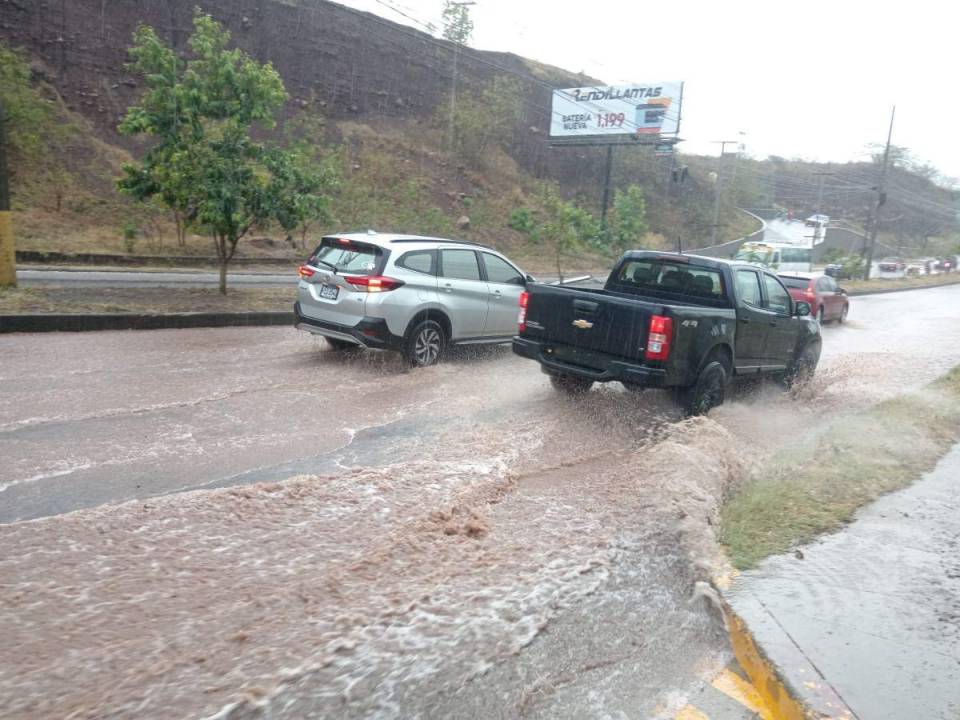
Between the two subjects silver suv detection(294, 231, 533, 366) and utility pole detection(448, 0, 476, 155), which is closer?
silver suv detection(294, 231, 533, 366)

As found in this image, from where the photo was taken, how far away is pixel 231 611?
3.90 meters

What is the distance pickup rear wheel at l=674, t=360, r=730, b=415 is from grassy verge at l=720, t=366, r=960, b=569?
1.11m

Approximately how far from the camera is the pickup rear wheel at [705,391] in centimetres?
806

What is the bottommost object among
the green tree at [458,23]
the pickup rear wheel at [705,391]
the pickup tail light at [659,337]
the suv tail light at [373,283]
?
the pickup rear wheel at [705,391]

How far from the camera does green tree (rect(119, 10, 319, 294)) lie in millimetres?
13945

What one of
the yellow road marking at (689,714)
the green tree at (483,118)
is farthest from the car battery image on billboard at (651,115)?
the yellow road marking at (689,714)

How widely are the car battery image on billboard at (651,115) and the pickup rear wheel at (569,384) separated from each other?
37396mm

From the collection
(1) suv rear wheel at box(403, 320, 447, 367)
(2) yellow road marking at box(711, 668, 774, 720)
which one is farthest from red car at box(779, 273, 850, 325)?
(2) yellow road marking at box(711, 668, 774, 720)

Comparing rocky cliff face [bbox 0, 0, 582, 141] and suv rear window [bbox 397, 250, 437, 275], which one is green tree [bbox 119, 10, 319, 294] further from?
rocky cliff face [bbox 0, 0, 582, 141]

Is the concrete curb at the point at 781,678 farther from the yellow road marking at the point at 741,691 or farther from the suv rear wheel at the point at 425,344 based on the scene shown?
the suv rear wheel at the point at 425,344

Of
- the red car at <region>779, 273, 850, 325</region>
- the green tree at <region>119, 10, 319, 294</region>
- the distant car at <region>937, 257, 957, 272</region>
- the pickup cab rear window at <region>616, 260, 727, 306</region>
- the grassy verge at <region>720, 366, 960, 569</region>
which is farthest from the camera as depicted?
the distant car at <region>937, 257, 957, 272</region>

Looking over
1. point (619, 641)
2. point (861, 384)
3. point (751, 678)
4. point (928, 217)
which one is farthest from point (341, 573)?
point (928, 217)

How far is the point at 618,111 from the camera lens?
45562 millimetres

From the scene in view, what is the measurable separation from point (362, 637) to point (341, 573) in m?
0.64
